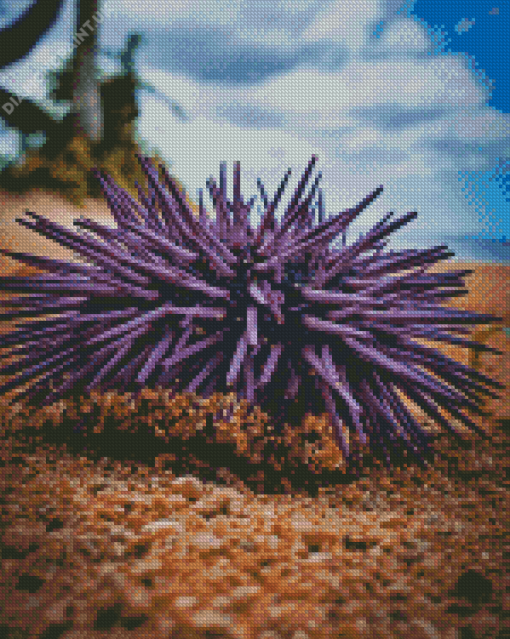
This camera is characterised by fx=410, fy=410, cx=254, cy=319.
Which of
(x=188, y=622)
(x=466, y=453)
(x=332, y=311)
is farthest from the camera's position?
(x=466, y=453)

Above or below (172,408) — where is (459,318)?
above

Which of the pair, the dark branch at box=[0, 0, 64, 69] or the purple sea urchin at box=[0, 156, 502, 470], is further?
the dark branch at box=[0, 0, 64, 69]

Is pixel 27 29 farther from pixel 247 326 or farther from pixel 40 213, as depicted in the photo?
pixel 247 326

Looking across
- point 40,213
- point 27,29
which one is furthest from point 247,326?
point 27,29

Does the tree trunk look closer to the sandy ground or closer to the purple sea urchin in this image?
the sandy ground

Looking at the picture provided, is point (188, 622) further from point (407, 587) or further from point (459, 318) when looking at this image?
point (459, 318)

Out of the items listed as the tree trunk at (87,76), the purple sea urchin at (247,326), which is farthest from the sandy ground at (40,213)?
the purple sea urchin at (247,326)

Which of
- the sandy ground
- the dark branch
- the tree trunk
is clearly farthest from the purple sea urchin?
the tree trunk

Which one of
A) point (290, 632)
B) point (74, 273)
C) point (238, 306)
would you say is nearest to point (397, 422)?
point (238, 306)

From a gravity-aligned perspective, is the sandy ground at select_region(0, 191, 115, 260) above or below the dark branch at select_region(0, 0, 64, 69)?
below
